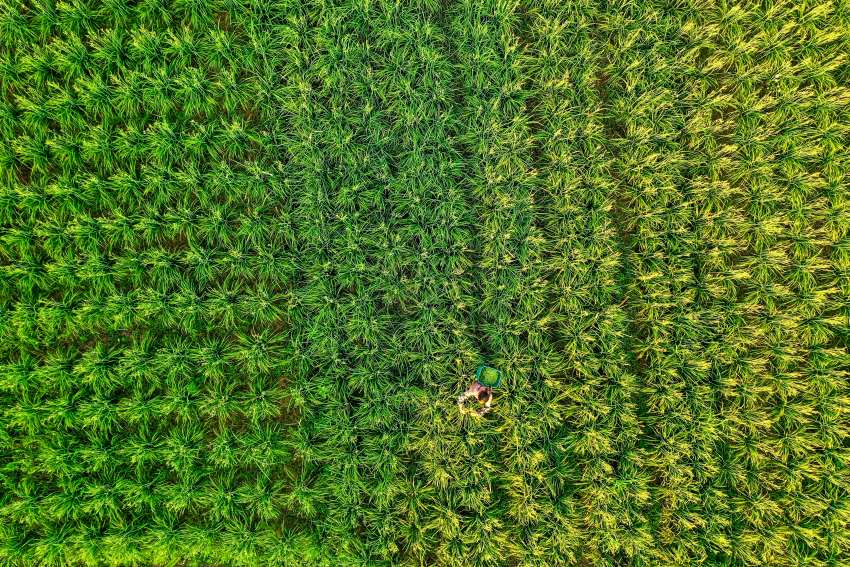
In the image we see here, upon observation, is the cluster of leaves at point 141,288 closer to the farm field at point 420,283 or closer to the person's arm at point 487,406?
the farm field at point 420,283

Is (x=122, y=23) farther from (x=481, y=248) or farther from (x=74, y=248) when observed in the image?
(x=481, y=248)

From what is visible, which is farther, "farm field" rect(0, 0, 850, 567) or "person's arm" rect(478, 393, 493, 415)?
"farm field" rect(0, 0, 850, 567)

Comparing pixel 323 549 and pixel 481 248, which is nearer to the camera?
pixel 323 549

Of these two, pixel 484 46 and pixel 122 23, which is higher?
pixel 122 23

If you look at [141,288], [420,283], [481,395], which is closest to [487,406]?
[481,395]

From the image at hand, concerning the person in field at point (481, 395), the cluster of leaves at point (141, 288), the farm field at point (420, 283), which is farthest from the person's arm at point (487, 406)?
the cluster of leaves at point (141, 288)

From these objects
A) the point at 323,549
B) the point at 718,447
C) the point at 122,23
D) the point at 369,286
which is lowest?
the point at 323,549

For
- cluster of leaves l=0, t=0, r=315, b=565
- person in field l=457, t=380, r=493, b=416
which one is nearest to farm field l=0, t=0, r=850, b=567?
cluster of leaves l=0, t=0, r=315, b=565

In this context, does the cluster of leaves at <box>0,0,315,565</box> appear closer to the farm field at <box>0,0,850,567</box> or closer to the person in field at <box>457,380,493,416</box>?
the farm field at <box>0,0,850,567</box>

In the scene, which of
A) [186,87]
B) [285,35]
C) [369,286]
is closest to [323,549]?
[369,286]
